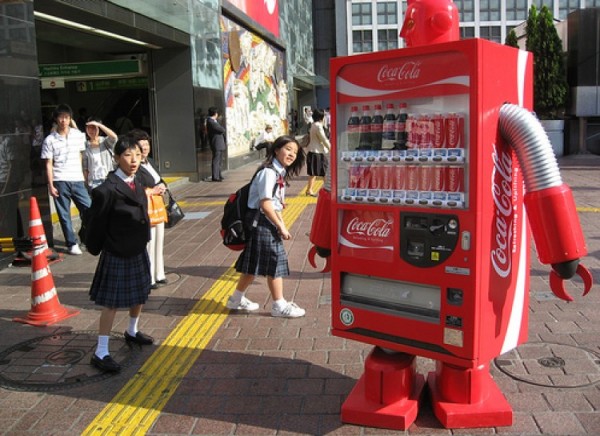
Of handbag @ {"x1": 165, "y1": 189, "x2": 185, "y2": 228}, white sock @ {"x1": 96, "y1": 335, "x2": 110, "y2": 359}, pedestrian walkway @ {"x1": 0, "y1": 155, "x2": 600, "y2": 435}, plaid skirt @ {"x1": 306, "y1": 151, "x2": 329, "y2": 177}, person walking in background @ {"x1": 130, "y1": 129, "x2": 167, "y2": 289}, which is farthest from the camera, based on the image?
plaid skirt @ {"x1": 306, "y1": 151, "x2": 329, "y2": 177}

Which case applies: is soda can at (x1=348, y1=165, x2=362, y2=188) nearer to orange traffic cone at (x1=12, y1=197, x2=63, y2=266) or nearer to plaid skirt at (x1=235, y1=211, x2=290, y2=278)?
plaid skirt at (x1=235, y1=211, x2=290, y2=278)

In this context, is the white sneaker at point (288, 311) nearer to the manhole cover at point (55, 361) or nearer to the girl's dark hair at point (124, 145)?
the manhole cover at point (55, 361)

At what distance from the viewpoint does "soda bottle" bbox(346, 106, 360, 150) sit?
3.48 meters

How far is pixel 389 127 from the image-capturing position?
10.9 feet

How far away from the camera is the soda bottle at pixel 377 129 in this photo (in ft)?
11.1

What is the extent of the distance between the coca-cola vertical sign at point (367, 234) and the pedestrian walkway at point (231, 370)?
936 millimetres

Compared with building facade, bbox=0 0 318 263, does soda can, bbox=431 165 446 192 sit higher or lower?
lower

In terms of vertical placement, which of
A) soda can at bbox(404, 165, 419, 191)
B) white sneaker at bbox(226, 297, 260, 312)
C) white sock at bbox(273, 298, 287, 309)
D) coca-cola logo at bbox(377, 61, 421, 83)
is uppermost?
coca-cola logo at bbox(377, 61, 421, 83)

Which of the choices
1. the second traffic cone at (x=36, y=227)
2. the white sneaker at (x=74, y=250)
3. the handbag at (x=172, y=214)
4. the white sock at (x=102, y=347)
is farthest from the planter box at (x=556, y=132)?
the white sock at (x=102, y=347)

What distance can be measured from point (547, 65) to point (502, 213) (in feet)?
57.7

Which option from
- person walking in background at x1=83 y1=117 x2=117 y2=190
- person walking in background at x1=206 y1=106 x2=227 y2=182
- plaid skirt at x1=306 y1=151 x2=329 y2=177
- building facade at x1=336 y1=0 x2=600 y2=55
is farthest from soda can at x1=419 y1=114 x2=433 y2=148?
building facade at x1=336 y1=0 x2=600 y2=55

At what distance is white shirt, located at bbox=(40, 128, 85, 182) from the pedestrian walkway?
1.86m

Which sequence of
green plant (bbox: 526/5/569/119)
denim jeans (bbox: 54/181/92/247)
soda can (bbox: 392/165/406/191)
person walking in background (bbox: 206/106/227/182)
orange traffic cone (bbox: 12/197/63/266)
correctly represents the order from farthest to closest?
green plant (bbox: 526/5/569/119) → person walking in background (bbox: 206/106/227/182) → denim jeans (bbox: 54/181/92/247) → orange traffic cone (bbox: 12/197/63/266) → soda can (bbox: 392/165/406/191)

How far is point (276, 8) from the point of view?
25.5 m
